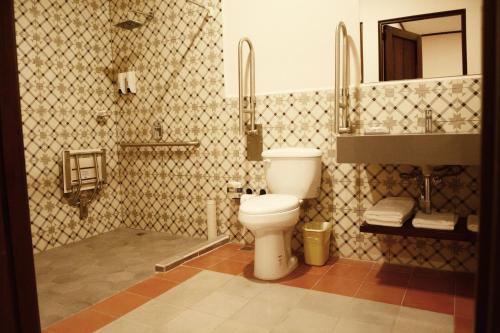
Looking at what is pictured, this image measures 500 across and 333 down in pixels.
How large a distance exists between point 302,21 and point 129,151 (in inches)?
78.0

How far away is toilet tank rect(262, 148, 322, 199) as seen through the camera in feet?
8.32

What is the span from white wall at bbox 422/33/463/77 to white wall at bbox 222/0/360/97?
1.34 ft

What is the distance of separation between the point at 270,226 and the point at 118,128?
2.16 metres

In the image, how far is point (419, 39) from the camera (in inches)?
93.6

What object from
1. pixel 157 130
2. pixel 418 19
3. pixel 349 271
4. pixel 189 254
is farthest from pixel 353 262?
pixel 157 130

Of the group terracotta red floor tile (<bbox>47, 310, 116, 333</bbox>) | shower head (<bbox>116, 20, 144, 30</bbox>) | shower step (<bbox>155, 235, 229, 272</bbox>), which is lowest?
terracotta red floor tile (<bbox>47, 310, 116, 333</bbox>)

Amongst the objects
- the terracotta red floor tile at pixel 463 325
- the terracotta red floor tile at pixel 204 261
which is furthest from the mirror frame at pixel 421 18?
the terracotta red floor tile at pixel 204 261

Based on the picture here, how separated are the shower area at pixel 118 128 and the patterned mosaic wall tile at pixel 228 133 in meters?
0.01

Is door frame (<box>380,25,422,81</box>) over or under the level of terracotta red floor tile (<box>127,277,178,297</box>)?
over

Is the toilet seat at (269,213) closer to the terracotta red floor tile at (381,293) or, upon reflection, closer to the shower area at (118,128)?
the terracotta red floor tile at (381,293)

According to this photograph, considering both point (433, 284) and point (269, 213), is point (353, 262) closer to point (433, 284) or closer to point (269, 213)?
point (433, 284)

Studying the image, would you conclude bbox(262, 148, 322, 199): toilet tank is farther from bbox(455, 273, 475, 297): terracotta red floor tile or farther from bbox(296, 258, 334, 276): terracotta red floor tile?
bbox(455, 273, 475, 297): terracotta red floor tile

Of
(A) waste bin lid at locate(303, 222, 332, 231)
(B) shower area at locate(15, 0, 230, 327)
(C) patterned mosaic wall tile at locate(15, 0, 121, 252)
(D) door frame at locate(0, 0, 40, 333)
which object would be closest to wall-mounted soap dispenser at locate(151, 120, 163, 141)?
(B) shower area at locate(15, 0, 230, 327)

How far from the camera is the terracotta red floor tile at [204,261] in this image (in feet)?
8.62
